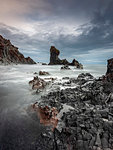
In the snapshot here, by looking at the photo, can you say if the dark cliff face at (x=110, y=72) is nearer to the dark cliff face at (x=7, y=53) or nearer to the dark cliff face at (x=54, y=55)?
the dark cliff face at (x=7, y=53)

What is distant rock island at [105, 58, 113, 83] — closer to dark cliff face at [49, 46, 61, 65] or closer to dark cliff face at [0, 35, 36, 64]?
dark cliff face at [0, 35, 36, 64]

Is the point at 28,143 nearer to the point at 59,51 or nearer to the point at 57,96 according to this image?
the point at 57,96

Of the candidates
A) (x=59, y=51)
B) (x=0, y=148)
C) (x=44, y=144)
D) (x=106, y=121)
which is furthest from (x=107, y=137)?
(x=59, y=51)

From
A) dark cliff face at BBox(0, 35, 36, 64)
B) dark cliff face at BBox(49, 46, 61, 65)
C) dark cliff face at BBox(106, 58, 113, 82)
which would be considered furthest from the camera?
dark cliff face at BBox(49, 46, 61, 65)

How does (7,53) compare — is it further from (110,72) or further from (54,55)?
(110,72)

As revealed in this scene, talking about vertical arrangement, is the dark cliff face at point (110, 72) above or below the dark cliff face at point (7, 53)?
below

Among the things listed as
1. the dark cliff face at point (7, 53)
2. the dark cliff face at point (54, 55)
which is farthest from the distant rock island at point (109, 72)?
the dark cliff face at point (54, 55)

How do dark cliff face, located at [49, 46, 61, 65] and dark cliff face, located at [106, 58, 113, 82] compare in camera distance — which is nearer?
dark cliff face, located at [106, 58, 113, 82]

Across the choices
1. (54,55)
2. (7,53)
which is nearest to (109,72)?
(7,53)

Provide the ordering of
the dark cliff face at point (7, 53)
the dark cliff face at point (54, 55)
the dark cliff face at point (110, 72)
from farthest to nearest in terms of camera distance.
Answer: the dark cliff face at point (54, 55), the dark cliff face at point (7, 53), the dark cliff face at point (110, 72)

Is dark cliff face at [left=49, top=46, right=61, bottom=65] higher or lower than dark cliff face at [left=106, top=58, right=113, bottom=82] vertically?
higher

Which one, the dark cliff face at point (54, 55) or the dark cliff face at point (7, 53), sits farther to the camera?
the dark cliff face at point (54, 55)

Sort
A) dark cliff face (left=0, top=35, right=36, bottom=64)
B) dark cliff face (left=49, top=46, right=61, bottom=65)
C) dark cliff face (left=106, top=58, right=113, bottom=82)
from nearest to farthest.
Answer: dark cliff face (left=106, top=58, right=113, bottom=82) < dark cliff face (left=0, top=35, right=36, bottom=64) < dark cliff face (left=49, top=46, right=61, bottom=65)

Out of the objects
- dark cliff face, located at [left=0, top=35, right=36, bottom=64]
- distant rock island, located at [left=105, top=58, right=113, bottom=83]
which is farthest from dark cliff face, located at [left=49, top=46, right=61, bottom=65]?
distant rock island, located at [left=105, top=58, right=113, bottom=83]
